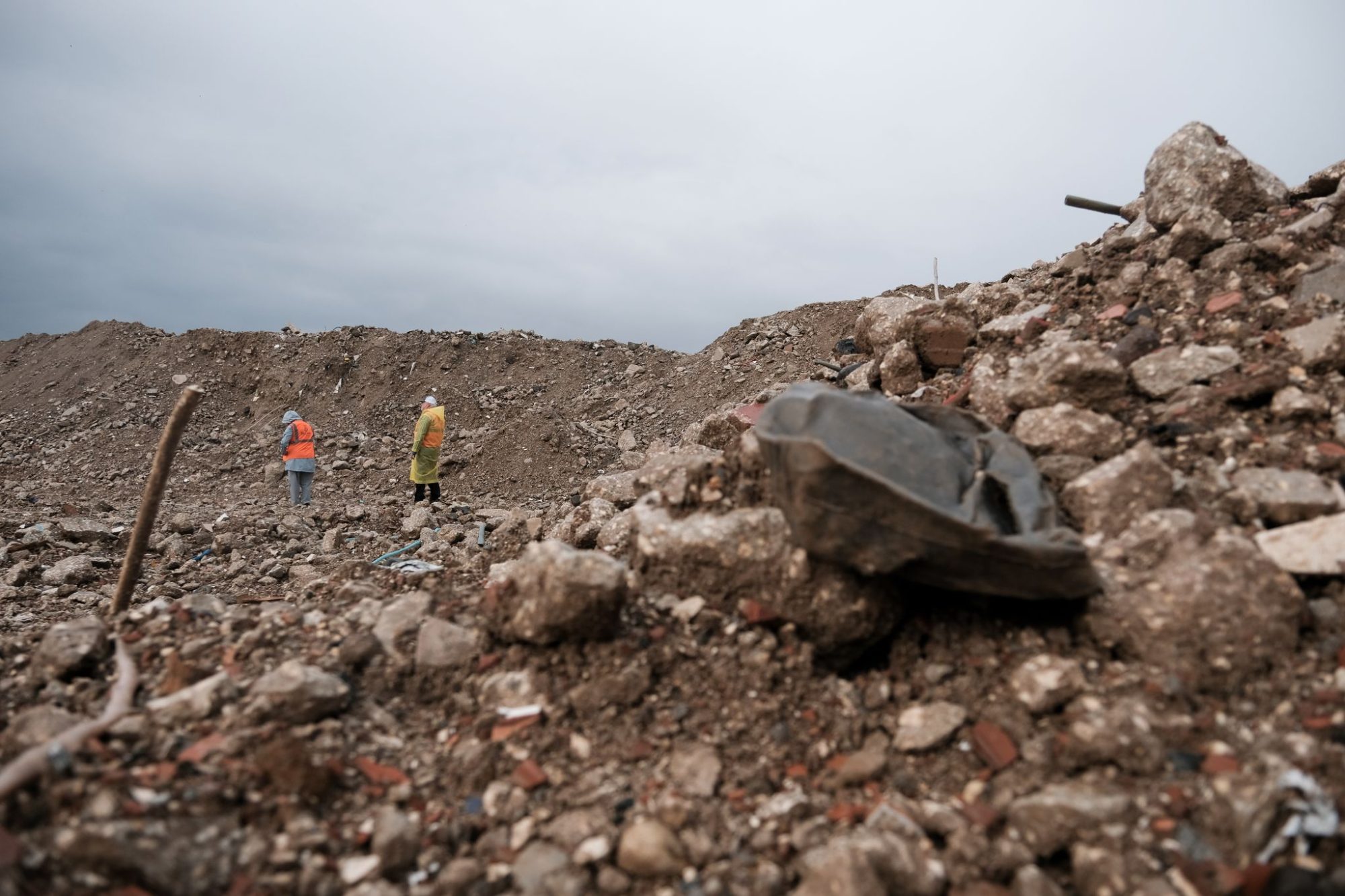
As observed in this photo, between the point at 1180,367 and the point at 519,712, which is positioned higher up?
the point at 1180,367

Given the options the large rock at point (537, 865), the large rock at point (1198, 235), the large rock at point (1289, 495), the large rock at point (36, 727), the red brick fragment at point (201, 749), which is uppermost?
the large rock at point (1198, 235)

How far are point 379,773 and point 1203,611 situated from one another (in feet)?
8.42

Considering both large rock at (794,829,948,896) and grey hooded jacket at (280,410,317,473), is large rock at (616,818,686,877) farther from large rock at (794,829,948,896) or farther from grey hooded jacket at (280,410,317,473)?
grey hooded jacket at (280,410,317,473)

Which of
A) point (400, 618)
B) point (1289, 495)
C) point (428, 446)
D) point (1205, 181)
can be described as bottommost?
point (400, 618)

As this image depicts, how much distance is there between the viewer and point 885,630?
2.75m

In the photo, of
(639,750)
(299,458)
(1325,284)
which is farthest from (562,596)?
(299,458)

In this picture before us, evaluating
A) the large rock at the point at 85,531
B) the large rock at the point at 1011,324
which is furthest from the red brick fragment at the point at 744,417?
the large rock at the point at 85,531

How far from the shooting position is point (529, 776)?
8.07 ft

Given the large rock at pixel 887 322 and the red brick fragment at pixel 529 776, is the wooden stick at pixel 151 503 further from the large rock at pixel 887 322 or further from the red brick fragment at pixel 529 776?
the large rock at pixel 887 322

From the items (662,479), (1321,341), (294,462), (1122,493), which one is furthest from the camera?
(294,462)

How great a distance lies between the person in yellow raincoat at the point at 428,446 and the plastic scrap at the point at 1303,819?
7.64 meters

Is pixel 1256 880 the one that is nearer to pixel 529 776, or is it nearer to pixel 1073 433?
pixel 1073 433

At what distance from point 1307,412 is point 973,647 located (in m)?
1.68

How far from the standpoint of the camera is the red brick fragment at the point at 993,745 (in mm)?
2344
